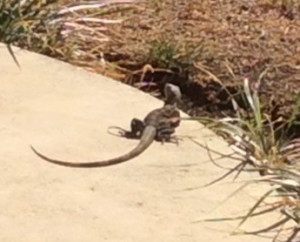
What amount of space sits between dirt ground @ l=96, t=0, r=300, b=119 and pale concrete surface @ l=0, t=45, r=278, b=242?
0.77 metres

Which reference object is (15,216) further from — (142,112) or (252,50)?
(252,50)

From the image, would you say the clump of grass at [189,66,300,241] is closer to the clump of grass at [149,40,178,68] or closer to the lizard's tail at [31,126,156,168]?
the lizard's tail at [31,126,156,168]

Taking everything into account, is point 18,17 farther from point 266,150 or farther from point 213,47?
point 266,150

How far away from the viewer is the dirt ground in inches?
263

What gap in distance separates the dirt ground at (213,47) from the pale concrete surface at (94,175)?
2.52ft

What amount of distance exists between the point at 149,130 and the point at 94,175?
20.6 inches

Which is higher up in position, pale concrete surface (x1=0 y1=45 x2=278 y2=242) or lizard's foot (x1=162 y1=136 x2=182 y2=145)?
pale concrete surface (x1=0 y1=45 x2=278 y2=242)

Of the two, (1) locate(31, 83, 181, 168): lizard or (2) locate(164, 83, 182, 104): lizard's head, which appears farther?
(2) locate(164, 83, 182, 104): lizard's head

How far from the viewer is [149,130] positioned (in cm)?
555

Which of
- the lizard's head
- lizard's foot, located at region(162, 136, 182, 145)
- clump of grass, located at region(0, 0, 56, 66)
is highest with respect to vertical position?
clump of grass, located at region(0, 0, 56, 66)

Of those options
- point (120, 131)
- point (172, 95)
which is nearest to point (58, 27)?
point (172, 95)

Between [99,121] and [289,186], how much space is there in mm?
1023

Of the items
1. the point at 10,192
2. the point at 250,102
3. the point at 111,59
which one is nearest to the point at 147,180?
the point at 10,192

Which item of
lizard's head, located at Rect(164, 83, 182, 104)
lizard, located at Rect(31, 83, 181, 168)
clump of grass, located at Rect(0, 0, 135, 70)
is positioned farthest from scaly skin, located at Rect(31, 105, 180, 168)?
clump of grass, located at Rect(0, 0, 135, 70)
